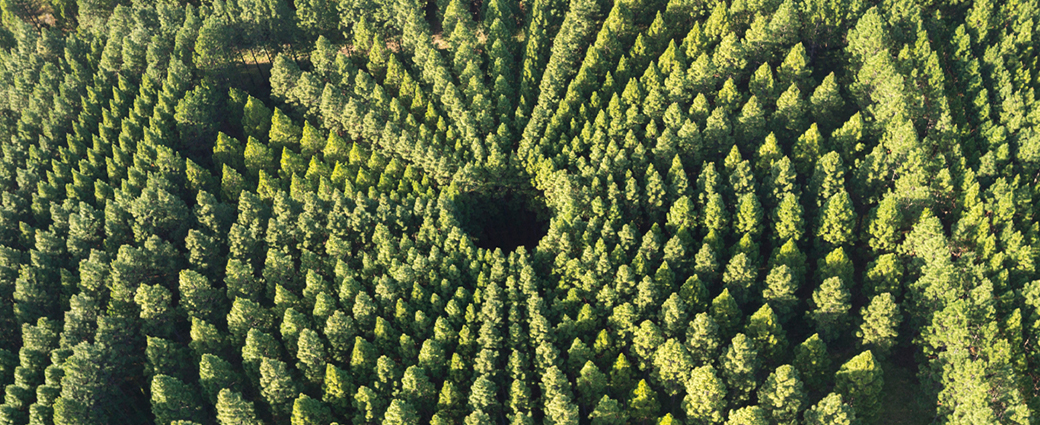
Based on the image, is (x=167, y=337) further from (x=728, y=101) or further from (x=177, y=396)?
(x=728, y=101)

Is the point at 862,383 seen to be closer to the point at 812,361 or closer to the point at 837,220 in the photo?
the point at 812,361

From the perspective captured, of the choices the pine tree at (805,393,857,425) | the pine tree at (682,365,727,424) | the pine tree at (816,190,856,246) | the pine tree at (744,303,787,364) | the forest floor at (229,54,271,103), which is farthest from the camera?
the forest floor at (229,54,271,103)

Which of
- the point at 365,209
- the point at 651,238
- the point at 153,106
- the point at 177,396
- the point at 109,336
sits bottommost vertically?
the point at 177,396

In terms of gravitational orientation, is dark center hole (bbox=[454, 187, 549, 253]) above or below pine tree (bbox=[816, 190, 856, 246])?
above

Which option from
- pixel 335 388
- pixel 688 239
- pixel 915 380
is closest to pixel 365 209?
pixel 335 388

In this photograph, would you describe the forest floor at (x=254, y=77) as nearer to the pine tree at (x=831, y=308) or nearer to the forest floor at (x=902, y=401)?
the pine tree at (x=831, y=308)

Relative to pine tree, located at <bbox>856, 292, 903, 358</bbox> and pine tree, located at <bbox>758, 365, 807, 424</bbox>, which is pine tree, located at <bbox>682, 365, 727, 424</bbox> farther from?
pine tree, located at <bbox>856, 292, 903, 358</bbox>

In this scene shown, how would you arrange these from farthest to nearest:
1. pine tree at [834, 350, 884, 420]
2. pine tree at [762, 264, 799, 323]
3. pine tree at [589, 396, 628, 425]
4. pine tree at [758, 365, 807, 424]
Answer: pine tree at [762, 264, 799, 323], pine tree at [834, 350, 884, 420], pine tree at [589, 396, 628, 425], pine tree at [758, 365, 807, 424]

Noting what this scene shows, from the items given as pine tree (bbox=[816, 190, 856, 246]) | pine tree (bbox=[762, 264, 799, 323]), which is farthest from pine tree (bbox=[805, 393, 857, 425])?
pine tree (bbox=[816, 190, 856, 246])
